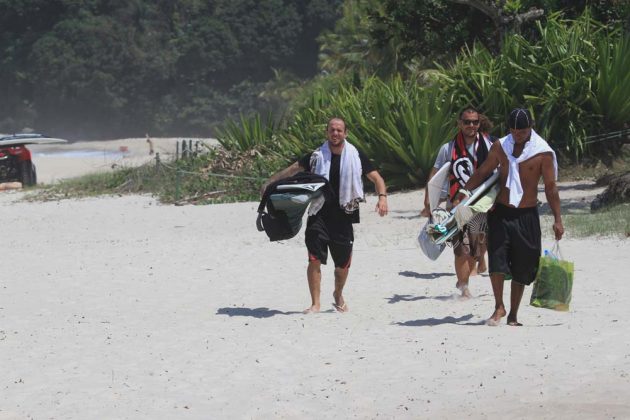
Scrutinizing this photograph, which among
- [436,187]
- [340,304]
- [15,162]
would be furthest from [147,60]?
[436,187]

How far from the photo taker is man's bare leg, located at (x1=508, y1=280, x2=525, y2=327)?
27.1 feet

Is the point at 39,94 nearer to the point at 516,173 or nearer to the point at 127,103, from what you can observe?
the point at 127,103

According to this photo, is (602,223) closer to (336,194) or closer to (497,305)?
(336,194)

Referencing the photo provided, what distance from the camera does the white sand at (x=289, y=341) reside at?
6695mm

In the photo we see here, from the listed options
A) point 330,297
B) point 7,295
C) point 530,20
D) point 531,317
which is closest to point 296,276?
point 330,297

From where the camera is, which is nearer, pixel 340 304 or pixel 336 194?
pixel 336 194

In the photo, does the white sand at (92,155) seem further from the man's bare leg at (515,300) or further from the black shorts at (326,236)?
the man's bare leg at (515,300)

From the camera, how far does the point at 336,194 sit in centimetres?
918

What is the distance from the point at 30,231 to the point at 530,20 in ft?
32.7

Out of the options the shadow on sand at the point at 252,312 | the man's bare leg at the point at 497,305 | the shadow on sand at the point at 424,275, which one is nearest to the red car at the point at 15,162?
the shadow on sand at the point at 424,275

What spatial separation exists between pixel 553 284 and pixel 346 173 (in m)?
1.73

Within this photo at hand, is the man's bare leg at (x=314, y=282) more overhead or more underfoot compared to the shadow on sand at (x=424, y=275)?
more overhead

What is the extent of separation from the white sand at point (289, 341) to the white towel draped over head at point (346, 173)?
2.68 ft

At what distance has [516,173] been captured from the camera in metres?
8.04
